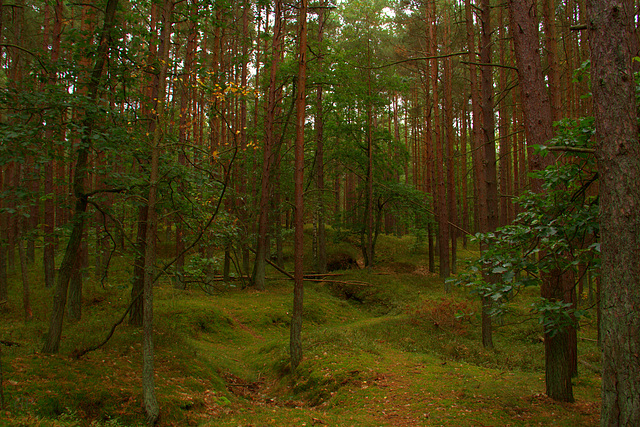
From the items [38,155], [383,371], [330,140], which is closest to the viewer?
[38,155]

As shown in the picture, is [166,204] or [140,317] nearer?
[166,204]

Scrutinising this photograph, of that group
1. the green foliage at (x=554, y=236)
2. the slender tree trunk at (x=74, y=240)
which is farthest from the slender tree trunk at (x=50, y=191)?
the green foliage at (x=554, y=236)

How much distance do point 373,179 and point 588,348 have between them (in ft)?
43.0

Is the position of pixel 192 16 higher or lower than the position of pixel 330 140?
lower

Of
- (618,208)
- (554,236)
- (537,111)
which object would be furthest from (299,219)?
(618,208)

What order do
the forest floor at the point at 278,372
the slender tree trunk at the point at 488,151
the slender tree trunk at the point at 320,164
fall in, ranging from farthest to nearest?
1. the slender tree trunk at the point at 320,164
2. the slender tree trunk at the point at 488,151
3. the forest floor at the point at 278,372

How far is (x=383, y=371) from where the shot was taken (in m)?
7.56

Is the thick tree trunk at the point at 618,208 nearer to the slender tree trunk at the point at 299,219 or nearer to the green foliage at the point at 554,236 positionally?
the green foliage at the point at 554,236

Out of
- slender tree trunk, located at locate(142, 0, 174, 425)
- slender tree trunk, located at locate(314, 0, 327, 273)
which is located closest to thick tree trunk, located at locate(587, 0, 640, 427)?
slender tree trunk, located at locate(142, 0, 174, 425)

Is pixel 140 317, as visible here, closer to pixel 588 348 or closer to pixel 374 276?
pixel 588 348

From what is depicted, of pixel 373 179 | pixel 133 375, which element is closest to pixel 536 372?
pixel 133 375

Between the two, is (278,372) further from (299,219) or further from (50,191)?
(50,191)

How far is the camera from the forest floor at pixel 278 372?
17.4 feet

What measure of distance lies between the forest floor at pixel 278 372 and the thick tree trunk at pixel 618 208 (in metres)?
1.76
